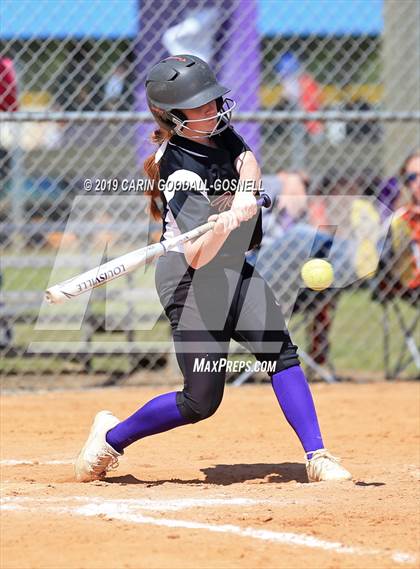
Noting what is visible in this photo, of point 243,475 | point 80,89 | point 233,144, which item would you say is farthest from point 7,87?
point 243,475

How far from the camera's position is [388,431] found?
5852 mm

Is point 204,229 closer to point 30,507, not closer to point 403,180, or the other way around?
point 30,507

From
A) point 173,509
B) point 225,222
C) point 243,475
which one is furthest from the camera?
point 243,475

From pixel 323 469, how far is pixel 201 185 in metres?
1.27

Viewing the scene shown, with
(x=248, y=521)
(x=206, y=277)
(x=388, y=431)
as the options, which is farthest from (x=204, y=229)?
(x=388, y=431)

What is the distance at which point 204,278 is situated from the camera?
4344 mm

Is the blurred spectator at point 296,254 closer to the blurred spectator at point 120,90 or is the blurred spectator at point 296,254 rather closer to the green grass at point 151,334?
the green grass at point 151,334

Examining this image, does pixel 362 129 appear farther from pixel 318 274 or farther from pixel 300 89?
pixel 318 274

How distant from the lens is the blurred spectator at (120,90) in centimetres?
769

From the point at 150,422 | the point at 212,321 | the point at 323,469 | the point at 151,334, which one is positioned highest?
the point at 212,321

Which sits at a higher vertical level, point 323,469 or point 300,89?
point 323,469

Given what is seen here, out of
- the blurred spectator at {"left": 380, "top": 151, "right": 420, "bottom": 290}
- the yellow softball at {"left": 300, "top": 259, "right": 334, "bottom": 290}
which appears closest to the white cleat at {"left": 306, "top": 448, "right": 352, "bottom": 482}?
the yellow softball at {"left": 300, "top": 259, "right": 334, "bottom": 290}

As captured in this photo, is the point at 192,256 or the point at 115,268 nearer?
the point at 115,268

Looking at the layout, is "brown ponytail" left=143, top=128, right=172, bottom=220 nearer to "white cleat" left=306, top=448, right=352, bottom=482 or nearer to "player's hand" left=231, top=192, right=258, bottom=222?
"player's hand" left=231, top=192, right=258, bottom=222
